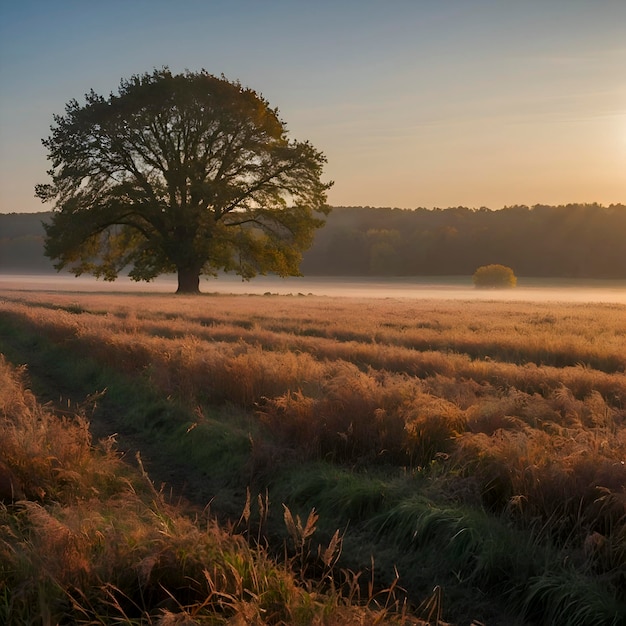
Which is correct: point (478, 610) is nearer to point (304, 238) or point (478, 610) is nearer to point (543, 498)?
point (543, 498)

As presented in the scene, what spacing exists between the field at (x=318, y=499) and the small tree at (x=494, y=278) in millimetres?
76714

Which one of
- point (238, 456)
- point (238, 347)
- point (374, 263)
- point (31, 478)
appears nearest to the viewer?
point (31, 478)

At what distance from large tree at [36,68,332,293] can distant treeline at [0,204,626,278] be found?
77419 millimetres

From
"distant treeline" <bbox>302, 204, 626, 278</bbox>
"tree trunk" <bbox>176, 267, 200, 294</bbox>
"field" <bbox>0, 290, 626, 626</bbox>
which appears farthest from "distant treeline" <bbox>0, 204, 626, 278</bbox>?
"field" <bbox>0, 290, 626, 626</bbox>

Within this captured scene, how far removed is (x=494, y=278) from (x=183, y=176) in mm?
56721

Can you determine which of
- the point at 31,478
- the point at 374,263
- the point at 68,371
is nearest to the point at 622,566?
the point at 31,478

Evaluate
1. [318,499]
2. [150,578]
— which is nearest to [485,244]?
[318,499]

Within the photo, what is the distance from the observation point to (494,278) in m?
85.7

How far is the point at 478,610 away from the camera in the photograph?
4.45 m

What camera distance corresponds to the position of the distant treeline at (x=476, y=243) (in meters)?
105

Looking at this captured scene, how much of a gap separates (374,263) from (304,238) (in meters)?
78.4

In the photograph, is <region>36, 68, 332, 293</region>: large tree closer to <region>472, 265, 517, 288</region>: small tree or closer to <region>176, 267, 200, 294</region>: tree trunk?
<region>176, 267, 200, 294</region>: tree trunk

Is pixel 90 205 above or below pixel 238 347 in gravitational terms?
above

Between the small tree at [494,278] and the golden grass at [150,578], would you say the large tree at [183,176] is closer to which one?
the golden grass at [150,578]
